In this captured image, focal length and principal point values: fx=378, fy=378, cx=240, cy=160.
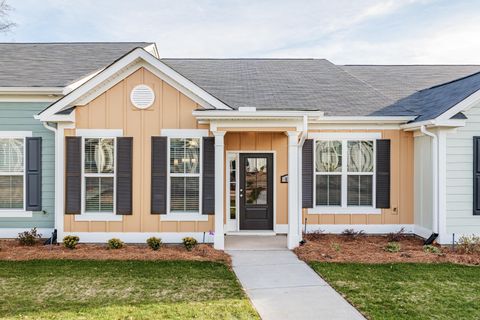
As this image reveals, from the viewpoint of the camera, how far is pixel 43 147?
9602mm

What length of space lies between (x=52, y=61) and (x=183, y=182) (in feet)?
19.8

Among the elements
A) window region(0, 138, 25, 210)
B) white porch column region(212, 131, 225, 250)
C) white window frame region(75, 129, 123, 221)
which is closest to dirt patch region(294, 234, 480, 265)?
white porch column region(212, 131, 225, 250)

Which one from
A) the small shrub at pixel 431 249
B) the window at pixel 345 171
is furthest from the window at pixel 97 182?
the small shrub at pixel 431 249

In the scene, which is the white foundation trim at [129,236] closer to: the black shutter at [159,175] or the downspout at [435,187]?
the black shutter at [159,175]

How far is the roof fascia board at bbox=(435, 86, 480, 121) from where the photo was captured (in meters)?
8.77

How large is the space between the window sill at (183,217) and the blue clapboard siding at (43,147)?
308 cm

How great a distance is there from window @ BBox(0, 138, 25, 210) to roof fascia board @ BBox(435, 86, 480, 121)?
1024 cm

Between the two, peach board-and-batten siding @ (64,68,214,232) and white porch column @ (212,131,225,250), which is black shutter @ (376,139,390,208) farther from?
peach board-and-batten siding @ (64,68,214,232)

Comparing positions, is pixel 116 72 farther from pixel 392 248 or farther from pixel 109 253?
pixel 392 248

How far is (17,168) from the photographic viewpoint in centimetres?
953

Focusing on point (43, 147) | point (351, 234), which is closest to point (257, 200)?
point (351, 234)

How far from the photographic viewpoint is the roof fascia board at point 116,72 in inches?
341

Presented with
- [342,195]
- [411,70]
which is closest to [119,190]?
[342,195]

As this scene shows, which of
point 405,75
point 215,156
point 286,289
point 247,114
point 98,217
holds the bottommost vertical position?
point 286,289
